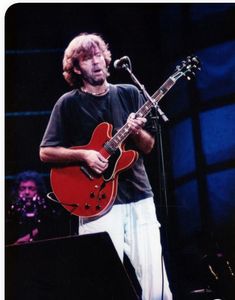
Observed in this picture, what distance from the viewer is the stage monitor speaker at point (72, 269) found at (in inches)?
53.7

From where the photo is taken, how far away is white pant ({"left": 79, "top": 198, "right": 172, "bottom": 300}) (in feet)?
6.37

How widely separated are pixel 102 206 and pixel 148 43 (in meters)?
0.90

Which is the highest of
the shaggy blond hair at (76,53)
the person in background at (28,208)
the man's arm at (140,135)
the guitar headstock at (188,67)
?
the shaggy blond hair at (76,53)

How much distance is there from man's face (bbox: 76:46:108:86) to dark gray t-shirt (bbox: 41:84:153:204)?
0.08 m

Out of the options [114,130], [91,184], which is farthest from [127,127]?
[91,184]

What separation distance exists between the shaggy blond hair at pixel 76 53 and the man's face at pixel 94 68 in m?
0.02

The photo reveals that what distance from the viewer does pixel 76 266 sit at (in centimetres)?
139

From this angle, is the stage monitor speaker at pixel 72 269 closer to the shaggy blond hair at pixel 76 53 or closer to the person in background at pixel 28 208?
the person in background at pixel 28 208

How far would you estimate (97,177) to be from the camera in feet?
6.50

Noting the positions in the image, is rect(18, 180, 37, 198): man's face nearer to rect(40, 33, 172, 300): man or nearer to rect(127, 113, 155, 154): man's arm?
rect(40, 33, 172, 300): man

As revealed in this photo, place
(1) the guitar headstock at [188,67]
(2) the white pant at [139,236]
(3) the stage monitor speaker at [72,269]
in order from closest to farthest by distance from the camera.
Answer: (3) the stage monitor speaker at [72,269], (2) the white pant at [139,236], (1) the guitar headstock at [188,67]

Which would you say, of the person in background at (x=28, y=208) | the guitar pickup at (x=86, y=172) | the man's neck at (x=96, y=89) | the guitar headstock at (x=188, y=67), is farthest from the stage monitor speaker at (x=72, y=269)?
the guitar headstock at (x=188, y=67)

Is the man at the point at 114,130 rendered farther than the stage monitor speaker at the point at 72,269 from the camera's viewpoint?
Yes

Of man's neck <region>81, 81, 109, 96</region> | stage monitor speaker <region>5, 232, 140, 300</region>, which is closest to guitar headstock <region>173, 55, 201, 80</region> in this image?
man's neck <region>81, 81, 109, 96</region>
